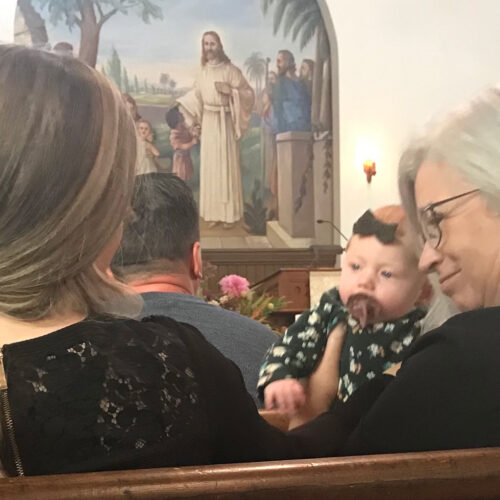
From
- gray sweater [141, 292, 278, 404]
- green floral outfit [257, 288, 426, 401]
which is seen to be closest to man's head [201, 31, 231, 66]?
gray sweater [141, 292, 278, 404]

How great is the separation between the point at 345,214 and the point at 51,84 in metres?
6.62

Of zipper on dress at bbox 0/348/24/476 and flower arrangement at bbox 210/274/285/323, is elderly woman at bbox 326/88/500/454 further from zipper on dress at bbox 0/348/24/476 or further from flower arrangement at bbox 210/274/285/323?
flower arrangement at bbox 210/274/285/323

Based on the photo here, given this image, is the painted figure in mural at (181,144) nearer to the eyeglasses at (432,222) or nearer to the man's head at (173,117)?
the man's head at (173,117)

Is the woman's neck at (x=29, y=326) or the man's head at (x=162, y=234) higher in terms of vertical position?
the man's head at (x=162, y=234)

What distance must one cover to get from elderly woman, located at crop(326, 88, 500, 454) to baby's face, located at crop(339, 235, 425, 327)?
75 mm

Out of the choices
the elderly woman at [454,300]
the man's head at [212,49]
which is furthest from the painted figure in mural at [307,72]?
Result: the elderly woman at [454,300]

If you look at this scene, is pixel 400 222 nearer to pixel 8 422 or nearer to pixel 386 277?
pixel 386 277

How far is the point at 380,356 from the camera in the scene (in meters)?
1.20

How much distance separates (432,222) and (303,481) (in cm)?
47

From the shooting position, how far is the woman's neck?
840 millimetres

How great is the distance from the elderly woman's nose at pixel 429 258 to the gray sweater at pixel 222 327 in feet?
2.31

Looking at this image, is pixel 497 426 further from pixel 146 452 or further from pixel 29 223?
pixel 29 223

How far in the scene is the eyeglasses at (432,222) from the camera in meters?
1.05

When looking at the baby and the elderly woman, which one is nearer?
the elderly woman
